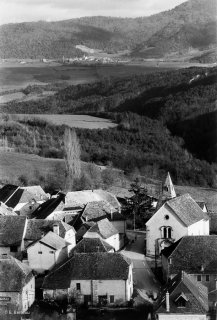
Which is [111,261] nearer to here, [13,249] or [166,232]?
[13,249]

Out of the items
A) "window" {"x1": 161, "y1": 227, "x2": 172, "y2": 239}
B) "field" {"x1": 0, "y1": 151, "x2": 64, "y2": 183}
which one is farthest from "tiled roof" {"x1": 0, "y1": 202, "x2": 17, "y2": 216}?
"field" {"x1": 0, "y1": 151, "x2": 64, "y2": 183}

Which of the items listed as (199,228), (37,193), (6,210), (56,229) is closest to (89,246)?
(56,229)

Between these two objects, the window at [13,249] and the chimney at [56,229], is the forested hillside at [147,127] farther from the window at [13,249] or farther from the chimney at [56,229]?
the window at [13,249]

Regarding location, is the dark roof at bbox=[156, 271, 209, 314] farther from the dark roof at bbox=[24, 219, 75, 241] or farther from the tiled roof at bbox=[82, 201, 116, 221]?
the tiled roof at bbox=[82, 201, 116, 221]

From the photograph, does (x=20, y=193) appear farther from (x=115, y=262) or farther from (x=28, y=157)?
(x=28, y=157)

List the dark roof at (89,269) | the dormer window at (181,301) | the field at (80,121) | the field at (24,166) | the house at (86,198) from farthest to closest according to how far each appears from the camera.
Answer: the field at (80,121) → the field at (24,166) → the house at (86,198) → the dark roof at (89,269) → the dormer window at (181,301)

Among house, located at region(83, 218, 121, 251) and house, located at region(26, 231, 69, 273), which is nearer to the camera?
house, located at region(26, 231, 69, 273)

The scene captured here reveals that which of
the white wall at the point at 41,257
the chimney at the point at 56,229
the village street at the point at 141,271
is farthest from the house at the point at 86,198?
the white wall at the point at 41,257
